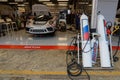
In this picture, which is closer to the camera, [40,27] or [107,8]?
[107,8]

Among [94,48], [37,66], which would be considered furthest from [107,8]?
[37,66]

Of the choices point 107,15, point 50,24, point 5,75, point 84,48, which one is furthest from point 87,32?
point 50,24

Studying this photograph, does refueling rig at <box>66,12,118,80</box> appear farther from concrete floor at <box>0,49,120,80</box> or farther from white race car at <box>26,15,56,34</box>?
white race car at <box>26,15,56,34</box>

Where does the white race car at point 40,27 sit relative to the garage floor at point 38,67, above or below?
above

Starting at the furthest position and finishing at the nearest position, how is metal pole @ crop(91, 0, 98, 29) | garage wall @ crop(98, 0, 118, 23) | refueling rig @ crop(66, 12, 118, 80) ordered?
garage wall @ crop(98, 0, 118, 23) < metal pole @ crop(91, 0, 98, 29) < refueling rig @ crop(66, 12, 118, 80)

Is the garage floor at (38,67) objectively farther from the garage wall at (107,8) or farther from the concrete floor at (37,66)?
the garage wall at (107,8)

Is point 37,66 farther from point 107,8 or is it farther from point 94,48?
point 107,8


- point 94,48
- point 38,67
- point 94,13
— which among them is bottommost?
point 38,67

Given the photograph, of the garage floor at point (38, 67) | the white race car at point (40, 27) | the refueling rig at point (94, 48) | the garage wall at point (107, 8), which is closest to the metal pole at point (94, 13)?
the refueling rig at point (94, 48)

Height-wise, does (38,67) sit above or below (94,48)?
below

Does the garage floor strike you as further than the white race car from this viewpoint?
No

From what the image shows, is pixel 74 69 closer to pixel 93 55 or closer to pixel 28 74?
pixel 93 55

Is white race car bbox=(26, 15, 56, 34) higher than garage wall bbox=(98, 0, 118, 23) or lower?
lower

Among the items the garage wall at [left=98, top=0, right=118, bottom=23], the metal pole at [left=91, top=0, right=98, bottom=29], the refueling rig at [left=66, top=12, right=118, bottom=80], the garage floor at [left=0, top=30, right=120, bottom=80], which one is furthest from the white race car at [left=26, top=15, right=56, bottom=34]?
the metal pole at [left=91, top=0, right=98, bottom=29]
